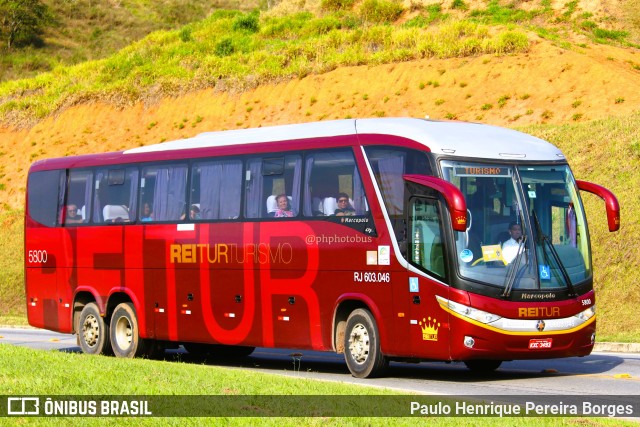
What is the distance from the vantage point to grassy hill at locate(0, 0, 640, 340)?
42.9 m

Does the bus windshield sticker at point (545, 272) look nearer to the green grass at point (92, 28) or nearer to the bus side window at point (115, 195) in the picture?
the bus side window at point (115, 195)

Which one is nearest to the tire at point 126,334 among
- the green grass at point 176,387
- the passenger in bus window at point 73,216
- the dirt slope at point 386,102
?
the passenger in bus window at point 73,216

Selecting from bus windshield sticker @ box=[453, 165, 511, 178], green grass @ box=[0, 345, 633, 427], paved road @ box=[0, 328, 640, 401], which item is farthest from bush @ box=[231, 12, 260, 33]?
bus windshield sticker @ box=[453, 165, 511, 178]

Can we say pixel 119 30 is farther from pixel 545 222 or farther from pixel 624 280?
pixel 545 222

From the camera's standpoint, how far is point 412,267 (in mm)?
15578

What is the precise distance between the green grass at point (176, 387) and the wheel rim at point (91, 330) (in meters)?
4.97

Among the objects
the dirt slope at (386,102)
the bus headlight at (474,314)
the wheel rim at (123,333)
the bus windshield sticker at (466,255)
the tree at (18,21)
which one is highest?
the tree at (18,21)

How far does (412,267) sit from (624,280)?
13816 mm

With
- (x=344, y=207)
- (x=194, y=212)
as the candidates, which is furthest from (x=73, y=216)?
(x=344, y=207)

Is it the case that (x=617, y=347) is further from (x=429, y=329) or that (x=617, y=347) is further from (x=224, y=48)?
(x=224, y=48)

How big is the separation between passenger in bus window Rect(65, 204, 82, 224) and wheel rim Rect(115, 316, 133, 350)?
90.4 inches

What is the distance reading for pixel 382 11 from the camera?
59.6m

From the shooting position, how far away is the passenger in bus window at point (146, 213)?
67.0 ft

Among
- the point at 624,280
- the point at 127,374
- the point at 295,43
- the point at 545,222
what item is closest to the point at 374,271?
the point at 545,222
